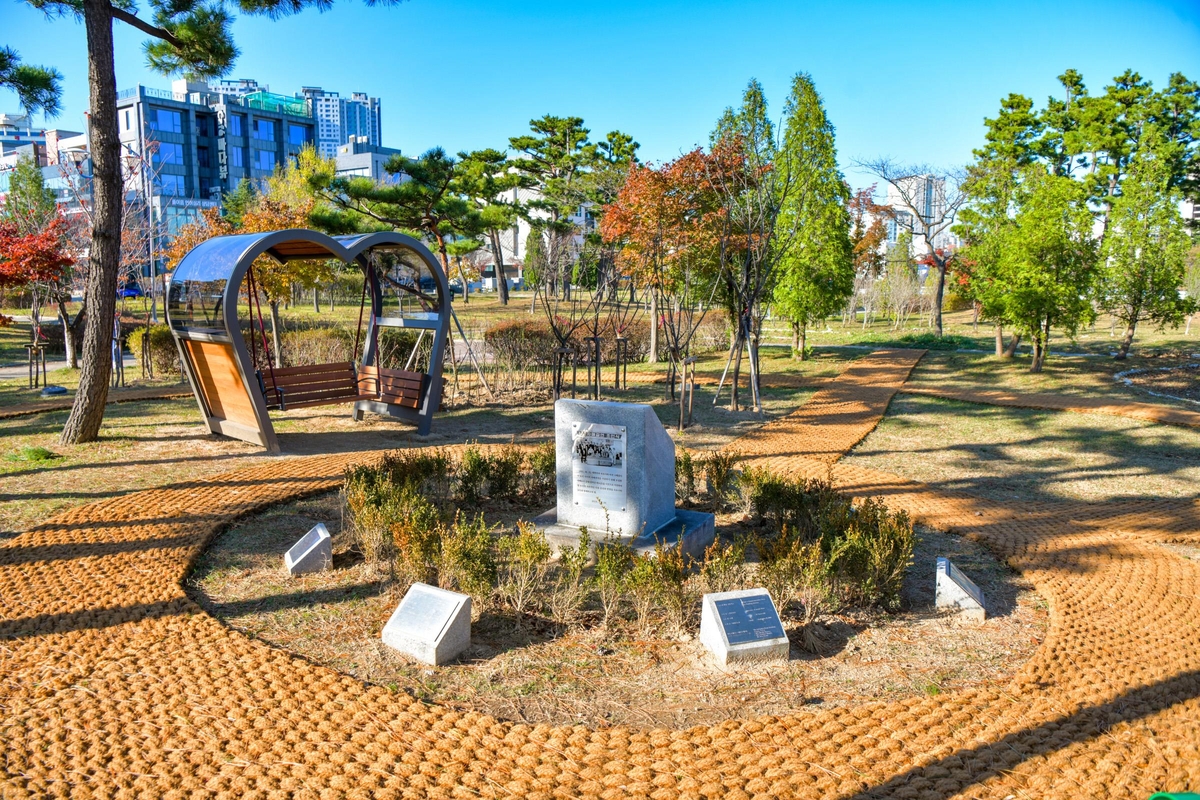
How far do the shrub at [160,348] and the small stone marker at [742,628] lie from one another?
45.3 feet

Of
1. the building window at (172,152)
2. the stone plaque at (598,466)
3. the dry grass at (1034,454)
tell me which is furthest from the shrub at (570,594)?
the building window at (172,152)

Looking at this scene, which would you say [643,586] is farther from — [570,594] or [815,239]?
[815,239]

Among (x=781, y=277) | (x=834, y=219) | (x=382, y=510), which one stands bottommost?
(x=382, y=510)

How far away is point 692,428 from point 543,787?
325 inches

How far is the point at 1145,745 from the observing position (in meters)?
3.32

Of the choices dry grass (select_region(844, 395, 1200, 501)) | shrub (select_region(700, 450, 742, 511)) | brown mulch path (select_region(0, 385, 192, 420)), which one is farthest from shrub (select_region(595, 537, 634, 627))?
brown mulch path (select_region(0, 385, 192, 420))

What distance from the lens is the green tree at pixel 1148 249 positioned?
1756 cm

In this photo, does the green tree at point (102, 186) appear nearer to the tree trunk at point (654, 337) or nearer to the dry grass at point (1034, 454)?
the dry grass at point (1034, 454)

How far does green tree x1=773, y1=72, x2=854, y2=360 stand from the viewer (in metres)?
18.4

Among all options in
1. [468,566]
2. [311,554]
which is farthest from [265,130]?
[468,566]

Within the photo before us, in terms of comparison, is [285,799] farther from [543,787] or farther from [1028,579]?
[1028,579]

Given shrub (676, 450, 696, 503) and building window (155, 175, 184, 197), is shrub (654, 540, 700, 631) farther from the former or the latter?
building window (155, 175, 184, 197)

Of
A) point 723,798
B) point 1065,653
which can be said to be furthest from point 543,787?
point 1065,653

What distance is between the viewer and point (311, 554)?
5.32 m
